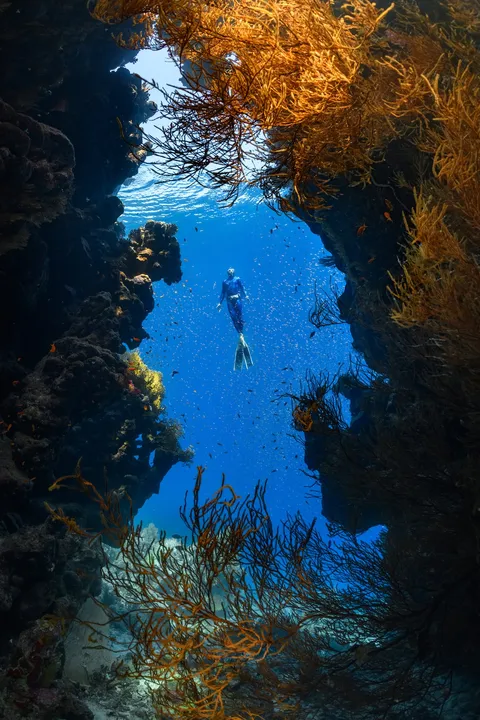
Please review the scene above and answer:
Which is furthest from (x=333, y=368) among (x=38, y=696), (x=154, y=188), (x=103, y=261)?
(x=38, y=696)

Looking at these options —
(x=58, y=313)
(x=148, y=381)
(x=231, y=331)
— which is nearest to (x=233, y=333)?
(x=231, y=331)

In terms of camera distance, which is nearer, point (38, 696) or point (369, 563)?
point (38, 696)

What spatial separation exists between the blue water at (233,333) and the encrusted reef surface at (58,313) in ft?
15.2

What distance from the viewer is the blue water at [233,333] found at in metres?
27.1

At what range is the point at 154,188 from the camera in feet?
71.9

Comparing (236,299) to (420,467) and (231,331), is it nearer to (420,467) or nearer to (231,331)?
(420,467)

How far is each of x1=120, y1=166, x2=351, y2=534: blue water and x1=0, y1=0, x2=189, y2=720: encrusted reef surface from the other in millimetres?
4639

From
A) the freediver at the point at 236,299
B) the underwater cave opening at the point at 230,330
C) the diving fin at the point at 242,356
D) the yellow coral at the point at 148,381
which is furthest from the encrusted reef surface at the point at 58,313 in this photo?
the diving fin at the point at 242,356

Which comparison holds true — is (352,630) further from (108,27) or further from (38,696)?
(108,27)

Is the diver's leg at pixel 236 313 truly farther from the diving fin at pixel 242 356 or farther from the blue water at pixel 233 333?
the blue water at pixel 233 333

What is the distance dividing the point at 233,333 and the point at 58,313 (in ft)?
149

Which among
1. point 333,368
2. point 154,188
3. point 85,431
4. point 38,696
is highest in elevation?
point 333,368

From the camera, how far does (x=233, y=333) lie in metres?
53.7

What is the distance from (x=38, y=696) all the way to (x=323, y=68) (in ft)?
25.5
